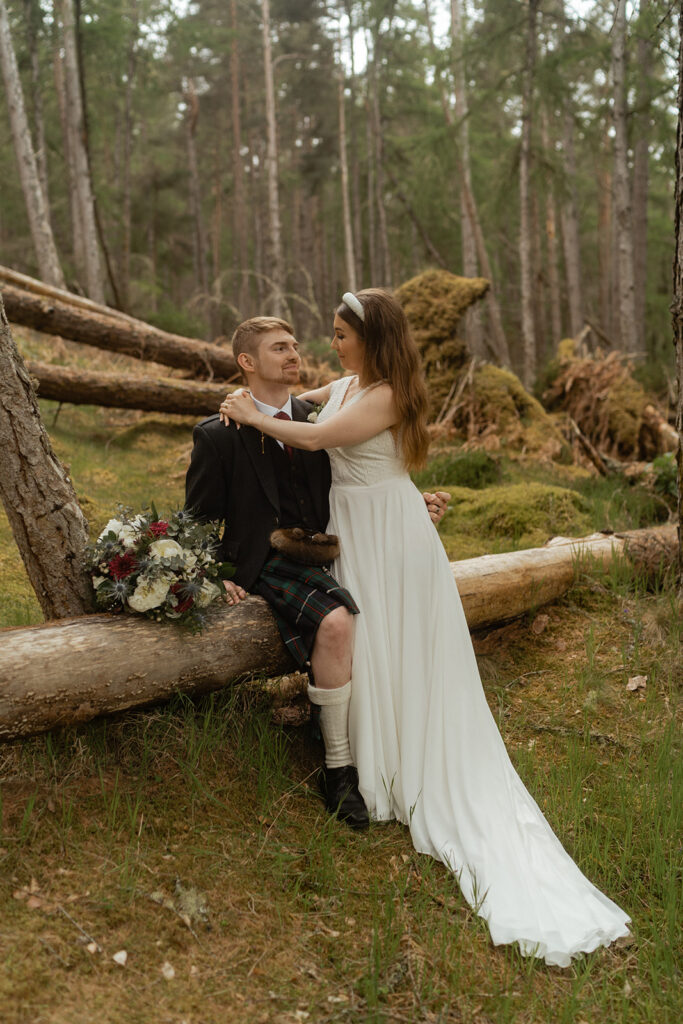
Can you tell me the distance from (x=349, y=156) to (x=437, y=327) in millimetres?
21213

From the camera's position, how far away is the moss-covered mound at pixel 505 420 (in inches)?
388

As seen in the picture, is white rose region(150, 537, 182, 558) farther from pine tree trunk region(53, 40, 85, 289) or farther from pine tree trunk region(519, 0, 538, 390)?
pine tree trunk region(53, 40, 85, 289)

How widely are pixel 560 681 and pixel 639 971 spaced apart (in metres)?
2.06

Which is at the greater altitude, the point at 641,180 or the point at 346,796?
the point at 641,180

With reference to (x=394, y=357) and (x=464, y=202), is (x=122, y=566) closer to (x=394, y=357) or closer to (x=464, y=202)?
(x=394, y=357)

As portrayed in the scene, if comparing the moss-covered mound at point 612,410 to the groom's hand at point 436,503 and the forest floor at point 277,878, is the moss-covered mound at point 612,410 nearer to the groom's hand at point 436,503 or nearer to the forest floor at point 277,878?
the forest floor at point 277,878

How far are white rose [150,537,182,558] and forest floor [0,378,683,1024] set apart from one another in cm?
65

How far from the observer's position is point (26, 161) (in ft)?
53.0

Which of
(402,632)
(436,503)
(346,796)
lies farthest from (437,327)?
(346,796)

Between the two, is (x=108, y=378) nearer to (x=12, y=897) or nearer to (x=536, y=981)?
(x=12, y=897)

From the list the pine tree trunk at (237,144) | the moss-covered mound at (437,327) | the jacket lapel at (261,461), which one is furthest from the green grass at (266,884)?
the pine tree trunk at (237,144)

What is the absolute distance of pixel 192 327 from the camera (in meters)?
17.5

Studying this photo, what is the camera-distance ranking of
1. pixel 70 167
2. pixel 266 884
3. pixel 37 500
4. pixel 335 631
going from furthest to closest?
pixel 70 167, pixel 335 631, pixel 37 500, pixel 266 884

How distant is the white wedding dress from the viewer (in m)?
3.28
